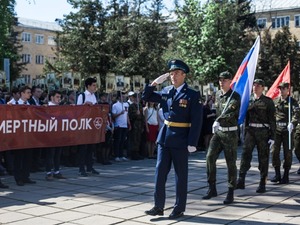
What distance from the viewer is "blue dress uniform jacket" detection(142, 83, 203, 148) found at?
6762 mm

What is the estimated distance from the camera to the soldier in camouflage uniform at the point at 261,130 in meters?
8.79

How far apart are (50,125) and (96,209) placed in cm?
371

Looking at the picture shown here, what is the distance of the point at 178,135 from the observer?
680 cm

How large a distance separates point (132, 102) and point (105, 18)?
25317 mm

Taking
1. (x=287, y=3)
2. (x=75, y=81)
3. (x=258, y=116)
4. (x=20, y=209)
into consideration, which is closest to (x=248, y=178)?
(x=258, y=116)

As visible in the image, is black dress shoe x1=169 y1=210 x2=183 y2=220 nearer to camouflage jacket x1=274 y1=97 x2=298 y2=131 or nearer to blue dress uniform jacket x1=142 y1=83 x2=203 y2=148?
blue dress uniform jacket x1=142 y1=83 x2=203 y2=148

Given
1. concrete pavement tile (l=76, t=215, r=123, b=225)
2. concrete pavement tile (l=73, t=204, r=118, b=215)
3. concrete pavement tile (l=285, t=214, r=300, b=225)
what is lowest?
concrete pavement tile (l=285, t=214, r=300, b=225)

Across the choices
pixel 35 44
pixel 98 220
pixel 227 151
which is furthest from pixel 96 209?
pixel 35 44

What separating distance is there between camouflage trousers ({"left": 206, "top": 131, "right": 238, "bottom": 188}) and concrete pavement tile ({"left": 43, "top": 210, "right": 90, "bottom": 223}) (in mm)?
2416

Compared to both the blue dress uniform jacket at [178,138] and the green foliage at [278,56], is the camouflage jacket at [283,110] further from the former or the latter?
the green foliage at [278,56]

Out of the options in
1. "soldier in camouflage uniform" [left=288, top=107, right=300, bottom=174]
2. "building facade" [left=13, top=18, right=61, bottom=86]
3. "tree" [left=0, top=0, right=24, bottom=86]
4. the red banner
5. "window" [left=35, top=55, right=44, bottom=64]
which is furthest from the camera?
"window" [left=35, top=55, right=44, bottom=64]

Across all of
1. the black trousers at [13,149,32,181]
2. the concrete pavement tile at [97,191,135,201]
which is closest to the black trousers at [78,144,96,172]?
the black trousers at [13,149,32,181]

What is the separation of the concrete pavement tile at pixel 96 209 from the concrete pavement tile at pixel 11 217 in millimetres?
820

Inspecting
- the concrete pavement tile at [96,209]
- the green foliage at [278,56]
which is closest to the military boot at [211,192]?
the concrete pavement tile at [96,209]
